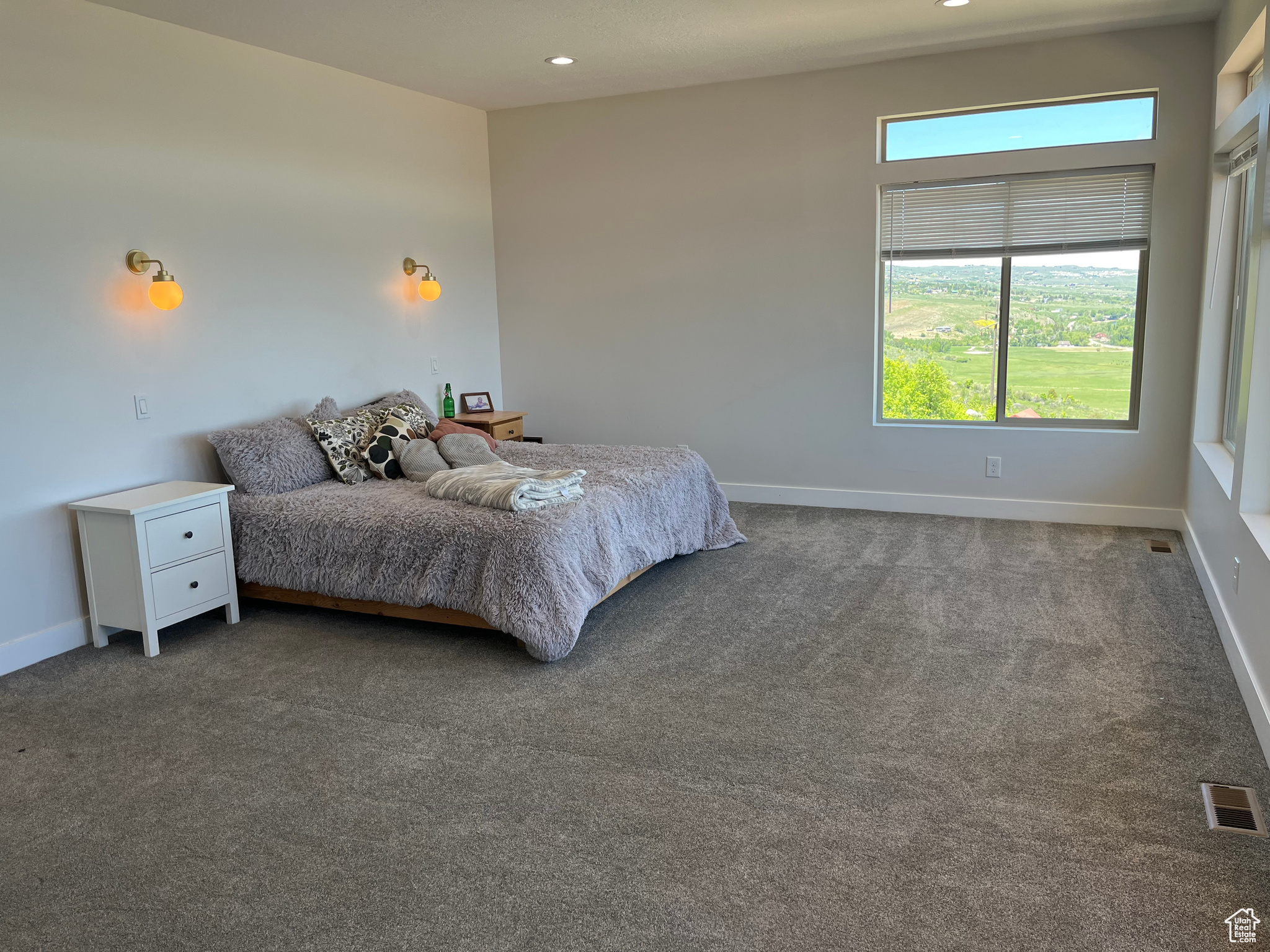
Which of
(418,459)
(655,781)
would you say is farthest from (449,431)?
(655,781)

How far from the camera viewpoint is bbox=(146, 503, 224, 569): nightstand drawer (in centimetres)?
368

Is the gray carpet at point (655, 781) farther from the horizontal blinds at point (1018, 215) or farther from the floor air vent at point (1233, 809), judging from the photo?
the horizontal blinds at point (1018, 215)

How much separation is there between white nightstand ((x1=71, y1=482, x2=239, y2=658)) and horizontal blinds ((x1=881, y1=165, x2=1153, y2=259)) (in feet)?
13.7

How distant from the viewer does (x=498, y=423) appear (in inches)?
232

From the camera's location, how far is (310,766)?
277 centimetres

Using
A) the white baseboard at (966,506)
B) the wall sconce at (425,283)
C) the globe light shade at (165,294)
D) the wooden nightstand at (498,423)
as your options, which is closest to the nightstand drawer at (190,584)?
the globe light shade at (165,294)

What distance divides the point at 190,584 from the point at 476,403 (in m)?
2.78

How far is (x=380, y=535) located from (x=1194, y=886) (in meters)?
3.04

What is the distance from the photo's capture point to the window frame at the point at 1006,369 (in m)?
5.11

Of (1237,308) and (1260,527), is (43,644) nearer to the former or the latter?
(1260,527)

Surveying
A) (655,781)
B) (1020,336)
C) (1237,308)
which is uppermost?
(1237,308)

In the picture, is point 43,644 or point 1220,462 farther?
point 1220,462

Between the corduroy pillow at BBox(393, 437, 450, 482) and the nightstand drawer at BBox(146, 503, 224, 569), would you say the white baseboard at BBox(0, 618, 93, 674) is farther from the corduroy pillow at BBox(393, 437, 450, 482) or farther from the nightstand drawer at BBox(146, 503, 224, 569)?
the corduroy pillow at BBox(393, 437, 450, 482)

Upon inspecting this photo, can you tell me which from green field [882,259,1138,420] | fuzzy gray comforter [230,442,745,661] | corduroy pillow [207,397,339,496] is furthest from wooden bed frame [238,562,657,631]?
green field [882,259,1138,420]
